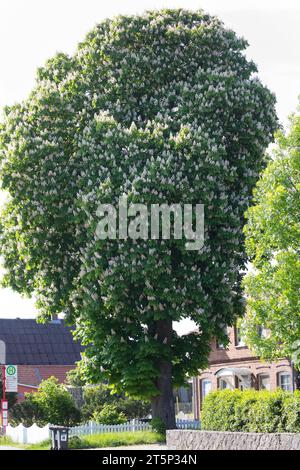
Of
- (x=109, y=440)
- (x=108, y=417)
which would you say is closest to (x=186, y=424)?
(x=108, y=417)

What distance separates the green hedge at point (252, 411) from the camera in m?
28.0

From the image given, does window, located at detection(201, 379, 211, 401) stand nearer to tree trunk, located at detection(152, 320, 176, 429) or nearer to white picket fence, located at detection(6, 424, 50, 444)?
white picket fence, located at detection(6, 424, 50, 444)

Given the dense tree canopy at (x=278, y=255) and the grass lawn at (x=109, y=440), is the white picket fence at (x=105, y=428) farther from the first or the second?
the dense tree canopy at (x=278, y=255)

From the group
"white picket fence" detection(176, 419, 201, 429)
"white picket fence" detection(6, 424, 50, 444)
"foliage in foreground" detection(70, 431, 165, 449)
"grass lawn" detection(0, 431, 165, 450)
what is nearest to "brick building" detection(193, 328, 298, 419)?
"white picket fence" detection(176, 419, 201, 429)

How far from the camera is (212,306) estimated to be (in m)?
34.5

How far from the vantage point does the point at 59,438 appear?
31.0 meters

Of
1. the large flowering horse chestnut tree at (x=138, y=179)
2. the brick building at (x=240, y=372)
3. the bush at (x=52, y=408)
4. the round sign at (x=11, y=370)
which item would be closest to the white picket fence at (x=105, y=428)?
the large flowering horse chestnut tree at (x=138, y=179)

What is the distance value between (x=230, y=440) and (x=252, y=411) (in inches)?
256

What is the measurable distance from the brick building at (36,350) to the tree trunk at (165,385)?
43.9m

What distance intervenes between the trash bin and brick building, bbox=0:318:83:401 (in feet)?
156

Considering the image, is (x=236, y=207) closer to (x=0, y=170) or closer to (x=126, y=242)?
(x=126, y=242)

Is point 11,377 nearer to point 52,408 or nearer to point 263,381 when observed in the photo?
point 52,408
